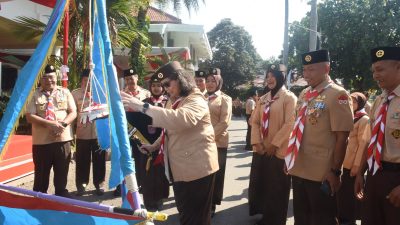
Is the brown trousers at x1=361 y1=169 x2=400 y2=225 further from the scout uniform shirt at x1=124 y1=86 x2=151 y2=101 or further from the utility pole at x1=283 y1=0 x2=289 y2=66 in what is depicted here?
the utility pole at x1=283 y1=0 x2=289 y2=66

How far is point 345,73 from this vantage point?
25438 mm

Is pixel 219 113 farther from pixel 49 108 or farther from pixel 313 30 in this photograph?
pixel 313 30

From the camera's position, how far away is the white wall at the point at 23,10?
8.86 m

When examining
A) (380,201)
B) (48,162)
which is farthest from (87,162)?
(380,201)

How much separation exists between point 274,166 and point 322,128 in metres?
1.36

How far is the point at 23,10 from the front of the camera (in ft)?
31.7

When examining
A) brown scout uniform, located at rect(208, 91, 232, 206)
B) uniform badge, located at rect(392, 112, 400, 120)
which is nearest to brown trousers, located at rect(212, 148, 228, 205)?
brown scout uniform, located at rect(208, 91, 232, 206)

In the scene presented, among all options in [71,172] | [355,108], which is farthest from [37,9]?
[355,108]

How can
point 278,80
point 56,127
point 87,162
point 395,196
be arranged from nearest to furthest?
point 395,196 → point 278,80 → point 56,127 → point 87,162

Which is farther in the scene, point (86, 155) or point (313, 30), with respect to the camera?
point (313, 30)

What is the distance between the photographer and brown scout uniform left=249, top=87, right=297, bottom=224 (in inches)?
181

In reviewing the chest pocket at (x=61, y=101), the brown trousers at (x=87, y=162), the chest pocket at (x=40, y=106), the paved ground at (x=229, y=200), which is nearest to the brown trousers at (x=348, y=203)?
the paved ground at (x=229, y=200)

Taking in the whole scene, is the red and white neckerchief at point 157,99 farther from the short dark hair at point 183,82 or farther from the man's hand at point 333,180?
the man's hand at point 333,180

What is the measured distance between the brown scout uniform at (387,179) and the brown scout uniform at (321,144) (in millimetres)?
329
